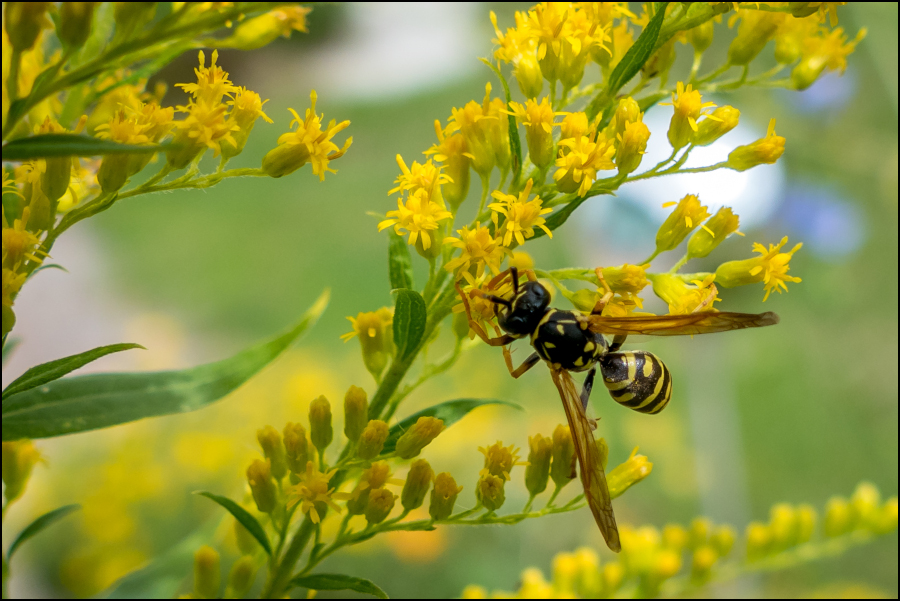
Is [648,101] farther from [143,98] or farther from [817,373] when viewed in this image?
[817,373]

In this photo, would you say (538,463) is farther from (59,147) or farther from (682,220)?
(59,147)

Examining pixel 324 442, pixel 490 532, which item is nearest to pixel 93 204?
pixel 324 442

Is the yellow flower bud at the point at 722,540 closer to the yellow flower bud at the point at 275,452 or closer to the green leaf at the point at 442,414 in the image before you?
the green leaf at the point at 442,414

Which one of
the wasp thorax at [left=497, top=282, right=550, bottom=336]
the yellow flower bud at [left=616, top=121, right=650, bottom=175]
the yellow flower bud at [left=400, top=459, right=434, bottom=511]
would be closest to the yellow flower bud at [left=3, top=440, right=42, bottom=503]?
the yellow flower bud at [left=400, top=459, right=434, bottom=511]

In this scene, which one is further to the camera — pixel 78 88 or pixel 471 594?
pixel 471 594

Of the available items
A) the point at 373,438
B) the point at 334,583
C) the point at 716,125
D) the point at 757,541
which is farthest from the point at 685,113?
the point at 757,541
